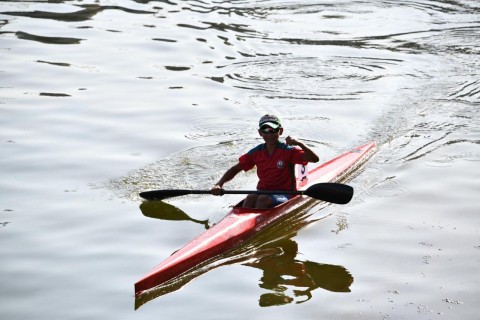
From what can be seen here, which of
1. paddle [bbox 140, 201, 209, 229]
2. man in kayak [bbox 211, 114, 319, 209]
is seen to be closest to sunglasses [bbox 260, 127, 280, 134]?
man in kayak [bbox 211, 114, 319, 209]

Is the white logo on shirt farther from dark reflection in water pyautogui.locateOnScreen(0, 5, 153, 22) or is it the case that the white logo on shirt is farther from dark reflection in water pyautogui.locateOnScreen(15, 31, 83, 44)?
dark reflection in water pyautogui.locateOnScreen(0, 5, 153, 22)

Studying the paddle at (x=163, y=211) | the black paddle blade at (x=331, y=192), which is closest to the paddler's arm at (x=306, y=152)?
the black paddle blade at (x=331, y=192)

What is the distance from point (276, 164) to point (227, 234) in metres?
1.21

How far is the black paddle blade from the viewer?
9703 millimetres

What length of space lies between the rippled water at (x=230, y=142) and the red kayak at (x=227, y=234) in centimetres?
20

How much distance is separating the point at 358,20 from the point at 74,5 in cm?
762

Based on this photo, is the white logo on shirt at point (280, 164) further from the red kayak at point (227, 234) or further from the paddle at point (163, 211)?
the paddle at point (163, 211)

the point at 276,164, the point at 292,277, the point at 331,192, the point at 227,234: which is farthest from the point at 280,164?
the point at 292,277

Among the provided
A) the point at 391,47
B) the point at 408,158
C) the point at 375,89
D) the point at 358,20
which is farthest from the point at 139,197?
the point at 358,20

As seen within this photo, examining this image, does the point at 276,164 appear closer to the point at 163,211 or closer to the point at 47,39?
the point at 163,211

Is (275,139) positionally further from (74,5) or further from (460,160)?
(74,5)

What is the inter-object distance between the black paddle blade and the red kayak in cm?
37

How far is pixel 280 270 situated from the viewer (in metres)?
8.76

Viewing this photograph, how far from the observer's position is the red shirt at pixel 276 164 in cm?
967
